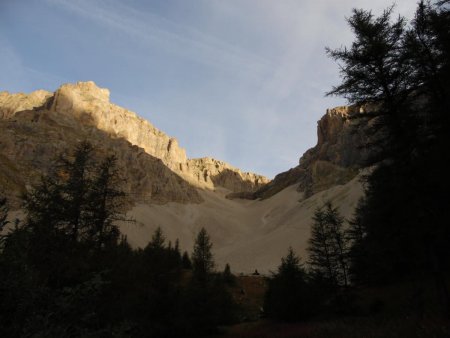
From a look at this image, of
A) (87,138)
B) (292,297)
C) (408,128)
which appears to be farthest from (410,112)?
(87,138)

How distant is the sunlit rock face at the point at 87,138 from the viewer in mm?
110438

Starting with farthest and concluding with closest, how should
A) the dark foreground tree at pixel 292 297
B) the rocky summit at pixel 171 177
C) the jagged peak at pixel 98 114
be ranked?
the jagged peak at pixel 98 114 < the rocky summit at pixel 171 177 < the dark foreground tree at pixel 292 297

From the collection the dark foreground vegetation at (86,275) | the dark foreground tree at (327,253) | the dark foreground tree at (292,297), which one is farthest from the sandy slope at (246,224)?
the dark foreground tree at (292,297)

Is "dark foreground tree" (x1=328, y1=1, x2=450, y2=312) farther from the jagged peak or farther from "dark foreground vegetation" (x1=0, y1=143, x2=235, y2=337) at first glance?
the jagged peak

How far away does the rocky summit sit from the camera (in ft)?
314

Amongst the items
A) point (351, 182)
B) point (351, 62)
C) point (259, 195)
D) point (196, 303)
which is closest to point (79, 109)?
point (259, 195)

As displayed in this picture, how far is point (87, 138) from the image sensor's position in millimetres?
131875

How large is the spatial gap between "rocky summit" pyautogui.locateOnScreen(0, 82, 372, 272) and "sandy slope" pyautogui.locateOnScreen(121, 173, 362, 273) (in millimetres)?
353

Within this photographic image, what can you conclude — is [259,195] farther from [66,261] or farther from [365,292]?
[66,261]

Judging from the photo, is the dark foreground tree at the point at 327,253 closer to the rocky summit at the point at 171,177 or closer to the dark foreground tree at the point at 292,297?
the dark foreground tree at the point at 292,297

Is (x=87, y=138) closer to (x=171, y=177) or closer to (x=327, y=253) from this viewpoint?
(x=171, y=177)

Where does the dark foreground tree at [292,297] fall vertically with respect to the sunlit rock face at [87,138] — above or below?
below

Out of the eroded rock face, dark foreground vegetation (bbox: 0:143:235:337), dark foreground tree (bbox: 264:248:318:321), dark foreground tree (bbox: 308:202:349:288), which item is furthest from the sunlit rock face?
dark foreground tree (bbox: 308:202:349:288)

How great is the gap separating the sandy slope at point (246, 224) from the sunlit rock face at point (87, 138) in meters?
10.5
